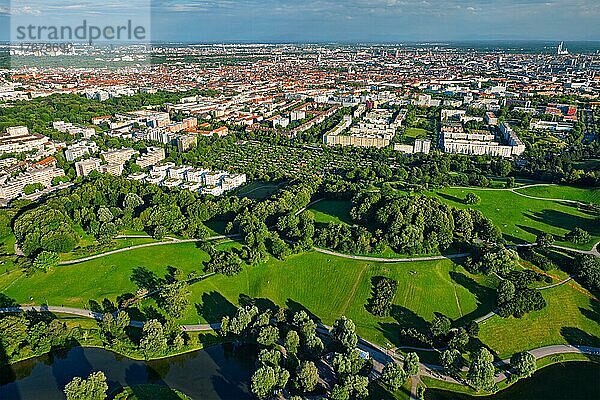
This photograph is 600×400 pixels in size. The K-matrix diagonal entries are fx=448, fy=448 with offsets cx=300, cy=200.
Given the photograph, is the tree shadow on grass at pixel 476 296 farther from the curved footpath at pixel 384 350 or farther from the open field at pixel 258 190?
the open field at pixel 258 190

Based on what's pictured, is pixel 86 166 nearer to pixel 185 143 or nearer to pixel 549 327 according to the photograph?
pixel 185 143

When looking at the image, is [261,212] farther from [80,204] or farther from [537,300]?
[537,300]

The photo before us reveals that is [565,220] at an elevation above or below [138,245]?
above

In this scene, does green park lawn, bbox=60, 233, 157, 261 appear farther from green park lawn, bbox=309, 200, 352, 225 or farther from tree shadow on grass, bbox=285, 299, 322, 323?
green park lawn, bbox=309, 200, 352, 225

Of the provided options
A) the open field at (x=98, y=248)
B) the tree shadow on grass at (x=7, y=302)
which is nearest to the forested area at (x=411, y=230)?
the open field at (x=98, y=248)

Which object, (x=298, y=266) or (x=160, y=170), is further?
(x=160, y=170)

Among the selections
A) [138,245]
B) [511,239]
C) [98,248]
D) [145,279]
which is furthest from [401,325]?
[98,248]

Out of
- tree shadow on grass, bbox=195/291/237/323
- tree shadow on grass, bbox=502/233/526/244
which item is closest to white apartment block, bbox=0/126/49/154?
tree shadow on grass, bbox=195/291/237/323
